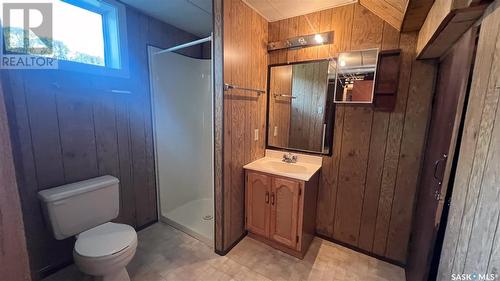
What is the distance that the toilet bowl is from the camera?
1.32 meters

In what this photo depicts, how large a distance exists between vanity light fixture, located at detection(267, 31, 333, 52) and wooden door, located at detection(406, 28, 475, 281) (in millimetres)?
916

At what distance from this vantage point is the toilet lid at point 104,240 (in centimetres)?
136

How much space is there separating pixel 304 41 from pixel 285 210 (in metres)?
1.69

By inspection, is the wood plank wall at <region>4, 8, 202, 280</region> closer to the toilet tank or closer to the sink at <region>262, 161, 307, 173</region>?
the toilet tank

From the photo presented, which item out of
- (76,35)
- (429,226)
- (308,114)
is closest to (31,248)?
(76,35)

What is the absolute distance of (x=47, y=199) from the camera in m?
1.42

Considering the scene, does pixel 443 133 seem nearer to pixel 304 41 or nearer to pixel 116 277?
pixel 304 41

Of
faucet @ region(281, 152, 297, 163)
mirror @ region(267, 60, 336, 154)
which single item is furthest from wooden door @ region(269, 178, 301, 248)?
mirror @ region(267, 60, 336, 154)

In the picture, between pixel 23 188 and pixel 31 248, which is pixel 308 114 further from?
pixel 31 248

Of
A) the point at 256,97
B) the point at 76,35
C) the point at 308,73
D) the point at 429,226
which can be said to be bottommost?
the point at 429,226

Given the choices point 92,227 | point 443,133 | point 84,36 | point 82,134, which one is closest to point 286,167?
point 443,133

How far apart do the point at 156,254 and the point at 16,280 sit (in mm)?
1309

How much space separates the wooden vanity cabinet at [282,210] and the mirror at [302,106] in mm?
455

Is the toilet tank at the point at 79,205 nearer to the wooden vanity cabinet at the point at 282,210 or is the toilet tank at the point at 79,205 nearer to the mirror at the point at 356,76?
the wooden vanity cabinet at the point at 282,210
